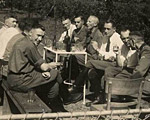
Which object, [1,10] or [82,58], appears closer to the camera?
[82,58]

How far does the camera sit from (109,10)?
12.8m

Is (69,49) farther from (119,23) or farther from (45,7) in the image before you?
(45,7)

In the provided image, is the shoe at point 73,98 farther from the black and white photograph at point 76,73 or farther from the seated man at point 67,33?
the seated man at point 67,33

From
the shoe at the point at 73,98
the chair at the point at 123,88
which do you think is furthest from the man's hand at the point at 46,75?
the shoe at the point at 73,98

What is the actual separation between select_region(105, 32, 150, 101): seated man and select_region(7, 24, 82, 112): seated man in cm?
82

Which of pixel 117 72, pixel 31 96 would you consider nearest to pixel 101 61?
pixel 117 72

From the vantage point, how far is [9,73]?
5691 millimetres

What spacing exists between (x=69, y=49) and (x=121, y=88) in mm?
2470

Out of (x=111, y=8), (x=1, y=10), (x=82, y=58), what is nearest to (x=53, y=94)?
(x=82, y=58)

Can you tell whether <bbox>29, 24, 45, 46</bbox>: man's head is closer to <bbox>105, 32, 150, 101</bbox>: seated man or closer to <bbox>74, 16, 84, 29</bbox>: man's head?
<bbox>105, 32, 150, 101</bbox>: seated man

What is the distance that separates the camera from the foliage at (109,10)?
1155cm

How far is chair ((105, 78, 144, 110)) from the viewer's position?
5301 millimetres

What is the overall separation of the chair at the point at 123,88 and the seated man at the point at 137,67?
0.19 meters

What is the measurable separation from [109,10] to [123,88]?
7.64 meters
